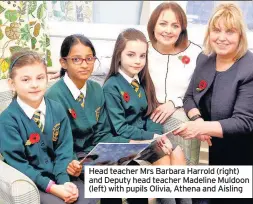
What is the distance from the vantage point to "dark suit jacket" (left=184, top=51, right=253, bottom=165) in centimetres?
107

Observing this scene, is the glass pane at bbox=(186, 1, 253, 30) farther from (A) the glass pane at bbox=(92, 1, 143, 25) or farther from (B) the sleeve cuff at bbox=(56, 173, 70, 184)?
(B) the sleeve cuff at bbox=(56, 173, 70, 184)

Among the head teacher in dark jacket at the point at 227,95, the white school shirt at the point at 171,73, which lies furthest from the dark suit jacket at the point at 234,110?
the white school shirt at the point at 171,73

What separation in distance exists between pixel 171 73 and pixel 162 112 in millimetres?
137

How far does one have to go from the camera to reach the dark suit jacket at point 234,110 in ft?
3.51

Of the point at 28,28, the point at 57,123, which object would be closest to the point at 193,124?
the point at 57,123

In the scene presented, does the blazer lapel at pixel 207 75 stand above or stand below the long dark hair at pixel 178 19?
below

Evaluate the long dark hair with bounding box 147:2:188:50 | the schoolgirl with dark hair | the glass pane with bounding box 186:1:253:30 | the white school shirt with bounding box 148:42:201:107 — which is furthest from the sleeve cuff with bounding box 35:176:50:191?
the glass pane with bounding box 186:1:253:30

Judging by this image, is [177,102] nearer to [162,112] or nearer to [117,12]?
[162,112]

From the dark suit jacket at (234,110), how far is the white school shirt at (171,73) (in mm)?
103

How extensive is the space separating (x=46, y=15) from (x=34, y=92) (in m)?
0.43

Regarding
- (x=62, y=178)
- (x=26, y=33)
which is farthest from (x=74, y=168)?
(x=26, y=33)

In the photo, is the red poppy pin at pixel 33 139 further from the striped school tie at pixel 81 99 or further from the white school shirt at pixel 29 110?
the striped school tie at pixel 81 99

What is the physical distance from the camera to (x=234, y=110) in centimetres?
109
